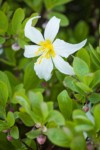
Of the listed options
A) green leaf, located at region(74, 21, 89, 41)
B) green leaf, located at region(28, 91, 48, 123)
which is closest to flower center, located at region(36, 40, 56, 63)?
green leaf, located at region(28, 91, 48, 123)

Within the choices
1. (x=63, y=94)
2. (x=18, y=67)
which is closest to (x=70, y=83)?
(x=63, y=94)

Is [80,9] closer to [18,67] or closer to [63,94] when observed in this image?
[18,67]

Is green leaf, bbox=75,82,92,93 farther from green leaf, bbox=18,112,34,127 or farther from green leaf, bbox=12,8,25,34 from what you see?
green leaf, bbox=12,8,25,34

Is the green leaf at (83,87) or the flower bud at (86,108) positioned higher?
the green leaf at (83,87)

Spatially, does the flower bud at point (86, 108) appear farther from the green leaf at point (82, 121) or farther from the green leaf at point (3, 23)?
the green leaf at point (3, 23)

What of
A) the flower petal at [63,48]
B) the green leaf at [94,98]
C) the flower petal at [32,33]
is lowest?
the green leaf at [94,98]

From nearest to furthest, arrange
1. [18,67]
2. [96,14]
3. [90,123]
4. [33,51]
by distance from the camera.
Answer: [90,123] < [33,51] < [18,67] < [96,14]

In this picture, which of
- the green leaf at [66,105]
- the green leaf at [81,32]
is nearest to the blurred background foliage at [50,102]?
the green leaf at [66,105]
